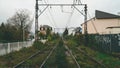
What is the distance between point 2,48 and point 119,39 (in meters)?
11.7

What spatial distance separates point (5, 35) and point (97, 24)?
25778 millimetres

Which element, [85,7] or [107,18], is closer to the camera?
[85,7]

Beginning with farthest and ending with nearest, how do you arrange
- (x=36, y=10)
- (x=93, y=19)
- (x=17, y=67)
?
(x=93, y=19) < (x=36, y=10) < (x=17, y=67)

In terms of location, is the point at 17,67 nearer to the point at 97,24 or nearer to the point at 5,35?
the point at 5,35

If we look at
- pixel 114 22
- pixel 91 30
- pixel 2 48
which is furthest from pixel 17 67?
pixel 91 30

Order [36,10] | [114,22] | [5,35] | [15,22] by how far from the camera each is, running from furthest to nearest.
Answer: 1. [15,22]
2. [114,22]
3. [5,35]
4. [36,10]

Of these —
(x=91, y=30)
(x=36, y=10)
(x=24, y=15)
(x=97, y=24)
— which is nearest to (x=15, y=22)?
(x=24, y=15)

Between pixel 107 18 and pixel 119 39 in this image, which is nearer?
pixel 119 39

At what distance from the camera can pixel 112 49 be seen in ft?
96.4

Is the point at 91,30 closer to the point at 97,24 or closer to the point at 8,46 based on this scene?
the point at 97,24

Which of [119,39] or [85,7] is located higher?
[85,7]

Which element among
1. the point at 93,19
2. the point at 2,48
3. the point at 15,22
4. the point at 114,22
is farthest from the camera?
Result: the point at 15,22

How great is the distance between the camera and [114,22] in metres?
67.4

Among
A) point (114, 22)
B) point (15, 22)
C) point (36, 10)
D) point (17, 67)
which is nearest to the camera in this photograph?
point (17, 67)
